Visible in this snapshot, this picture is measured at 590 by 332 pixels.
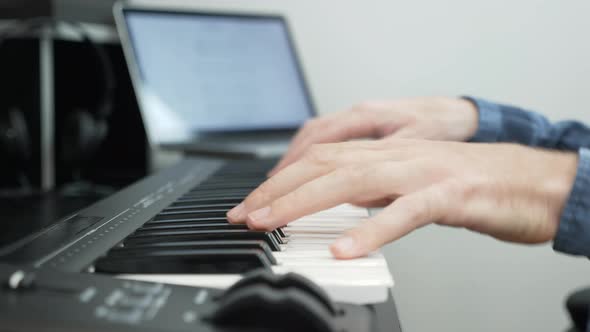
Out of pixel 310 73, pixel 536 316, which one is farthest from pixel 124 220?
pixel 536 316

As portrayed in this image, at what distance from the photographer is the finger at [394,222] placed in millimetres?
419

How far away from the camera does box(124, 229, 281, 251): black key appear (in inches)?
17.3

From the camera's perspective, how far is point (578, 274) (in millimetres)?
1367

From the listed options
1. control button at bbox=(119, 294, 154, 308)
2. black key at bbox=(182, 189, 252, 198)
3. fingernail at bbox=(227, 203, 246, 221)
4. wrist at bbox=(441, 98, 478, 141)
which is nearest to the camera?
control button at bbox=(119, 294, 154, 308)

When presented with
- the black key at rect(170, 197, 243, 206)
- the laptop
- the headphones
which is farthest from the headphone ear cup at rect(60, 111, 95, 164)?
the black key at rect(170, 197, 243, 206)

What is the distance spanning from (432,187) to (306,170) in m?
0.11

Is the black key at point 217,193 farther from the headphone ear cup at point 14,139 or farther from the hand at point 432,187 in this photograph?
the headphone ear cup at point 14,139

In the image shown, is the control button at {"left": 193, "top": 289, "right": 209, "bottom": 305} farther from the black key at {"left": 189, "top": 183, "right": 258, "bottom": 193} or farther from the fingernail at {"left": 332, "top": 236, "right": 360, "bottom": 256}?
the black key at {"left": 189, "top": 183, "right": 258, "bottom": 193}

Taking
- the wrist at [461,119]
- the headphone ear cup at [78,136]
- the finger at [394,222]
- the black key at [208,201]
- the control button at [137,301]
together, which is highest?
the headphone ear cup at [78,136]

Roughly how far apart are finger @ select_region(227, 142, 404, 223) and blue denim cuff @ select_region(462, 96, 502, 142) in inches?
17.9

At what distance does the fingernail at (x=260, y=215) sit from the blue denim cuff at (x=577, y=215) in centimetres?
26

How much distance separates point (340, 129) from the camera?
34.0 inches

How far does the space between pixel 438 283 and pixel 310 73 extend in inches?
22.8

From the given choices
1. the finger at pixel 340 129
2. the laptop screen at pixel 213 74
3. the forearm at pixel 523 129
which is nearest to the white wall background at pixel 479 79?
the laptop screen at pixel 213 74
